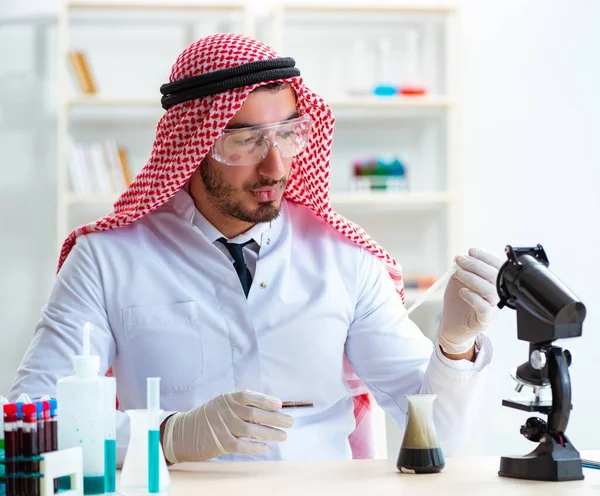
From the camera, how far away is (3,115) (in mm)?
4023

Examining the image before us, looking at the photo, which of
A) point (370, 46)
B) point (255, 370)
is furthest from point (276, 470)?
point (370, 46)

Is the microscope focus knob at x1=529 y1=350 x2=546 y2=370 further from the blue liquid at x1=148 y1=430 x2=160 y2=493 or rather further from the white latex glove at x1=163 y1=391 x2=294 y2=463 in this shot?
the blue liquid at x1=148 y1=430 x2=160 y2=493

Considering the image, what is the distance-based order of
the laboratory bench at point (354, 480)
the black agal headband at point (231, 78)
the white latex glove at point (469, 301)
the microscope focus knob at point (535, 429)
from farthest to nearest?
the black agal headband at point (231, 78), the white latex glove at point (469, 301), the microscope focus knob at point (535, 429), the laboratory bench at point (354, 480)

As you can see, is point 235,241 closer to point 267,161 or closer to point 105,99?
point 267,161

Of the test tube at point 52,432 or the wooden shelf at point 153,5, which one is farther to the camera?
the wooden shelf at point 153,5

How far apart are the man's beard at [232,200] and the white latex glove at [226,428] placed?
520mm

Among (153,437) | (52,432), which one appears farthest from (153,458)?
(52,432)

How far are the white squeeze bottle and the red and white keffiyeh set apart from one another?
29.4 inches

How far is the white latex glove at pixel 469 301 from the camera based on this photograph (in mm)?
1724

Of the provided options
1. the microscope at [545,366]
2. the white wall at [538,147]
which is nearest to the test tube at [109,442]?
the microscope at [545,366]

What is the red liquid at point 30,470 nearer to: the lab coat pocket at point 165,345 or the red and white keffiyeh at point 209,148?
the lab coat pocket at point 165,345

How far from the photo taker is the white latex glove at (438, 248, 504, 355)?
1724mm

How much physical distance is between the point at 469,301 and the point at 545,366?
0.29 meters

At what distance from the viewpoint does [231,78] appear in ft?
6.37
